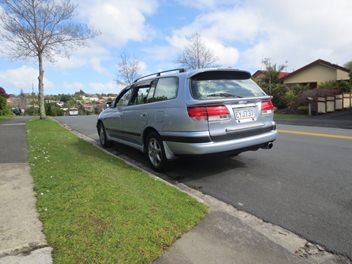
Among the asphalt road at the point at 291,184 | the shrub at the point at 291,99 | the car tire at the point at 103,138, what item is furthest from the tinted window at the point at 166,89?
the shrub at the point at 291,99

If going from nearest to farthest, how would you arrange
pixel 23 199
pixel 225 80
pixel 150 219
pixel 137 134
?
pixel 150 219, pixel 23 199, pixel 225 80, pixel 137 134

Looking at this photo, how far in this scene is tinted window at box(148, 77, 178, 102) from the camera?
5796mm

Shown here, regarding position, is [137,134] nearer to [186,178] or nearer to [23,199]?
[186,178]

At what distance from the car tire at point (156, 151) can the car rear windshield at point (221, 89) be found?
3.91 feet

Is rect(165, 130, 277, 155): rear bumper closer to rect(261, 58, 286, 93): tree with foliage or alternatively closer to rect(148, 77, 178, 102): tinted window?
rect(148, 77, 178, 102): tinted window

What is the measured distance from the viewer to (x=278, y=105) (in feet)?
104

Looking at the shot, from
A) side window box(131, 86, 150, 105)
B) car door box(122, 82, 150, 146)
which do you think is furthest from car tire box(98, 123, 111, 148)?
side window box(131, 86, 150, 105)

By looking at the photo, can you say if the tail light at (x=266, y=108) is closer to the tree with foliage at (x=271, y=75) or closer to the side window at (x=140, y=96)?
the side window at (x=140, y=96)

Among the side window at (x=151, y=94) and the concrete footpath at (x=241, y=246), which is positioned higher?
the side window at (x=151, y=94)

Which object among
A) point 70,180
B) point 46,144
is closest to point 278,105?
point 46,144

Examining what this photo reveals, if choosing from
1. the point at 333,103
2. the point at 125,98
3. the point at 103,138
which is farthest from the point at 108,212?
the point at 333,103

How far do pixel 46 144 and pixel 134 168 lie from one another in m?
3.80

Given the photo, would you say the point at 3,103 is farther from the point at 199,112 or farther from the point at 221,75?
the point at 199,112

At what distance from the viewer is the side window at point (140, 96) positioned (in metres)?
6.83
